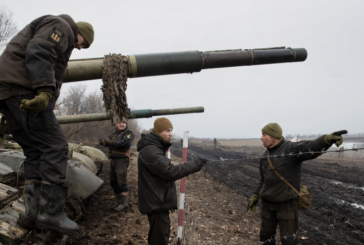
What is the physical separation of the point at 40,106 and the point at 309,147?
3.05 meters

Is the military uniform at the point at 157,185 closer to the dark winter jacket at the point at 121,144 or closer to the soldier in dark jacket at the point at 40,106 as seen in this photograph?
the soldier in dark jacket at the point at 40,106

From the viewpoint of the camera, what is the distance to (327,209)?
22.9 ft

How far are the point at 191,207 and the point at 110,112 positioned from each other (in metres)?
4.24

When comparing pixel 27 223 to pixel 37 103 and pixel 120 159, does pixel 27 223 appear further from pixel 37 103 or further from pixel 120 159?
pixel 120 159

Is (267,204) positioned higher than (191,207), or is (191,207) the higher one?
(267,204)

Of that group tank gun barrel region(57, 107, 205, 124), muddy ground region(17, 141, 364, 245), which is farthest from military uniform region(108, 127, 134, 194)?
tank gun barrel region(57, 107, 205, 124)

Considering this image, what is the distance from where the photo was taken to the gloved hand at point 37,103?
206cm

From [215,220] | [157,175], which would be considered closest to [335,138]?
[157,175]

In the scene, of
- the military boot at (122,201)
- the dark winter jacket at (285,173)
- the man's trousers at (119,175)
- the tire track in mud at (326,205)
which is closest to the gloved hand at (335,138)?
the dark winter jacket at (285,173)

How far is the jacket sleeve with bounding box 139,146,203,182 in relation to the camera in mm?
2926

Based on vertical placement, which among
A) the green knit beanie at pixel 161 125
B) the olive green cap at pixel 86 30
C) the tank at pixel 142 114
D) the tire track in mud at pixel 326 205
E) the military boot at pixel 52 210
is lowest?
the tire track in mud at pixel 326 205

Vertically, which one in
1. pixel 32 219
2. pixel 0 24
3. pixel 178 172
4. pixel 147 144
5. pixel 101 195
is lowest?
pixel 101 195

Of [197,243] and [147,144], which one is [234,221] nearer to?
[197,243]

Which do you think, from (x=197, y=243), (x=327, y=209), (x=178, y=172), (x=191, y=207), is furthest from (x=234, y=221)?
(x=178, y=172)
